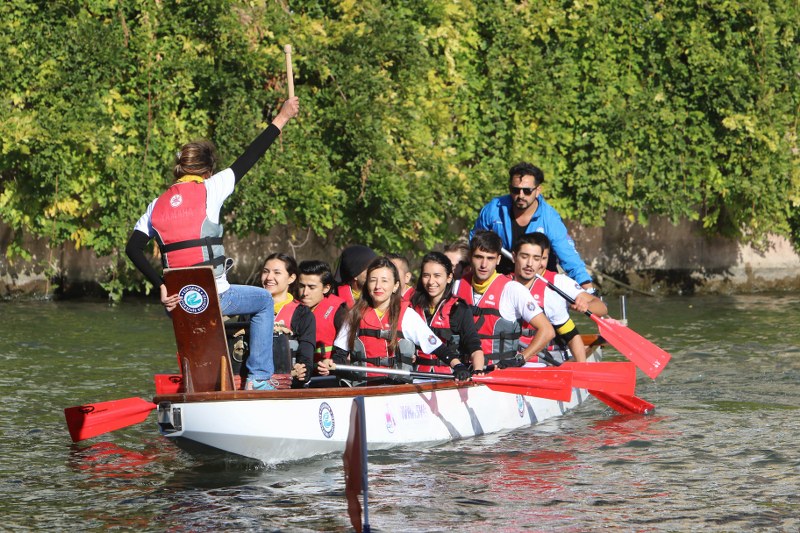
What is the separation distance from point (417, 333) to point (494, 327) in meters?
0.78

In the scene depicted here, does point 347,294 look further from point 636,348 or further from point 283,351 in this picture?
point 636,348

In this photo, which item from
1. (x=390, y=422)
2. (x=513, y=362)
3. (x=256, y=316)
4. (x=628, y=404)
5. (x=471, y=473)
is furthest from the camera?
(x=628, y=404)

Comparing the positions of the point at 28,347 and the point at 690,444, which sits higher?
the point at 28,347

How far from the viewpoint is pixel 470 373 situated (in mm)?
8062

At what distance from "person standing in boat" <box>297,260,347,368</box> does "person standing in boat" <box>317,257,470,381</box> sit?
459 mm

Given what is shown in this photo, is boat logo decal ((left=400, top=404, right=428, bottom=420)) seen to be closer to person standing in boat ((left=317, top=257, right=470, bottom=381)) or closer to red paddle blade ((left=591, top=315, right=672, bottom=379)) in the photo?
person standing in boat ((left=317, top=257, right=470, bottom=381))

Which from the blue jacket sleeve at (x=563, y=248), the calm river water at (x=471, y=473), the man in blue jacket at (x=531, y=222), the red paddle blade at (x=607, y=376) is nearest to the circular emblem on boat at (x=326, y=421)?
the calm river water at (x=471, y=473)

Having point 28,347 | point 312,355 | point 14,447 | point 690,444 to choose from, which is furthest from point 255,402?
point 28,347

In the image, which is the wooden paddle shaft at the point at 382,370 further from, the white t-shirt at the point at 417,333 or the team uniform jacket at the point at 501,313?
the team uniform jacket at the point at 501,313

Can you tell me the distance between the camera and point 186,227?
6.88m

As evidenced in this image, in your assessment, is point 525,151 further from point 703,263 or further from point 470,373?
point 470,373

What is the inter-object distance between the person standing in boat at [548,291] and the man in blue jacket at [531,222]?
8.2 inches

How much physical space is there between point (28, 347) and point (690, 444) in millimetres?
6630

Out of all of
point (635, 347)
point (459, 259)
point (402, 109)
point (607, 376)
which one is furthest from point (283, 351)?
point (402, 109)
